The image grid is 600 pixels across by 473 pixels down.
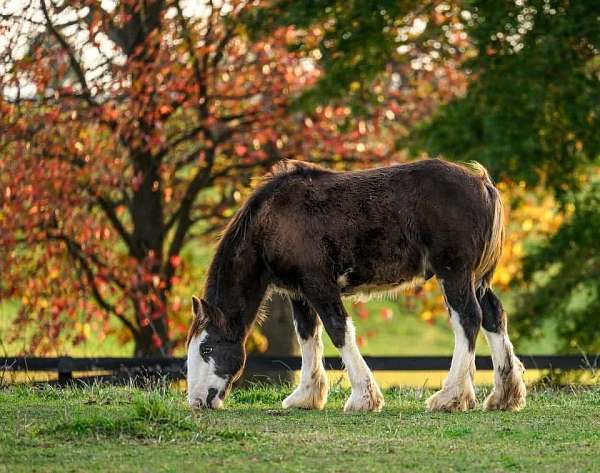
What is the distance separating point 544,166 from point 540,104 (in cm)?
125

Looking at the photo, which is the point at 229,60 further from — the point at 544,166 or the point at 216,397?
the point at 216,397

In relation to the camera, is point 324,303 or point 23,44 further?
point 23,44

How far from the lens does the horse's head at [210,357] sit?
28.8 ft

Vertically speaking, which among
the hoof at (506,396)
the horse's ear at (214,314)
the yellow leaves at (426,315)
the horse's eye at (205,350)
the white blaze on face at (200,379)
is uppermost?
the horse's ear at (214,314)

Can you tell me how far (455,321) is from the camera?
8758 millimetres

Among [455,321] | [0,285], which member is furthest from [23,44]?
[455,321]

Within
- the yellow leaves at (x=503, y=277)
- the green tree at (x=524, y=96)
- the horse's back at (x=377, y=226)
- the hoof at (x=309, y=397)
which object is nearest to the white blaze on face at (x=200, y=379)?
the hoof at (x=309, y=397)

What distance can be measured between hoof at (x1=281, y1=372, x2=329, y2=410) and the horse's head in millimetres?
548

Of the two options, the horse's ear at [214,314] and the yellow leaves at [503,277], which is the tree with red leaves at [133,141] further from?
the horse's ear at [214,314]

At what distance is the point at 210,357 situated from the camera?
888 centimetres

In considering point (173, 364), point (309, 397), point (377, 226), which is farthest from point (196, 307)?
point (173, 364)

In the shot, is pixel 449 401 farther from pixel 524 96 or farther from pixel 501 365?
pixel 524 96

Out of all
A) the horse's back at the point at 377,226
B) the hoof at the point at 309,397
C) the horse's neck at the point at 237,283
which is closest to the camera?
the horse's back at the point at 377,226

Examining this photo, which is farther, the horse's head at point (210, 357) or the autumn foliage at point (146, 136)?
the autumn foliage at point (146, 136)
